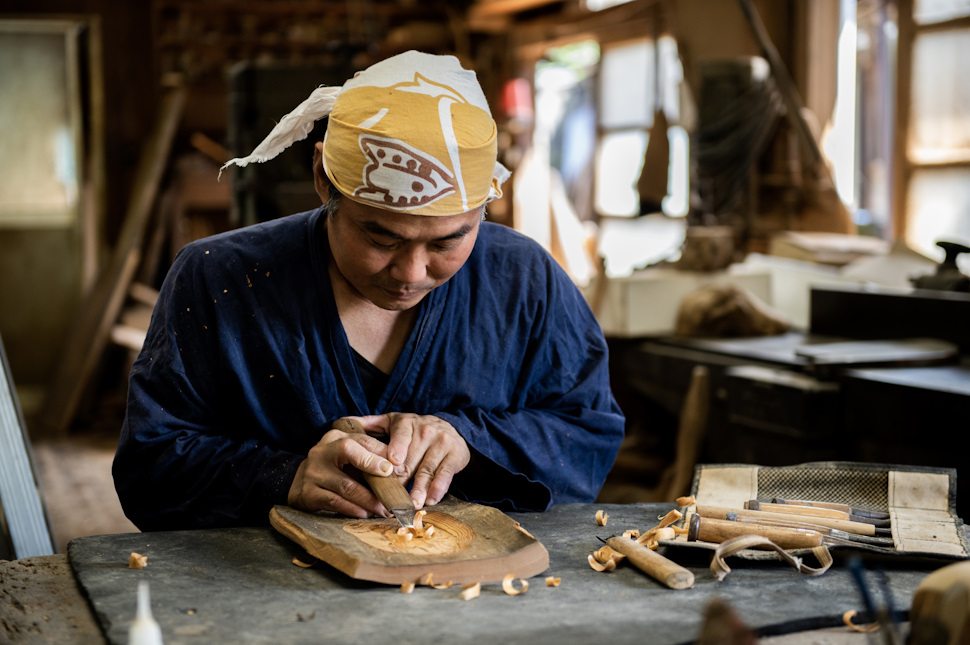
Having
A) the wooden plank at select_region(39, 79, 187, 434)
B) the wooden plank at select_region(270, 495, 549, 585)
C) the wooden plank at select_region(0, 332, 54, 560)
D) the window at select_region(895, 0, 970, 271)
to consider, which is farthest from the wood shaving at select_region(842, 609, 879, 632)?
the wooden plank at select_region(39, 79, 187, 434)

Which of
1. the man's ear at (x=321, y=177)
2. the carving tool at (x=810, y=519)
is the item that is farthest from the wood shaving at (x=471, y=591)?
the man's ear at (x=321, y=177)

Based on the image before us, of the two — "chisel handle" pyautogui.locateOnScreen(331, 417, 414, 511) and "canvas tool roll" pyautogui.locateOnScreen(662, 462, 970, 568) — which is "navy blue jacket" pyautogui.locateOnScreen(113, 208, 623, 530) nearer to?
"chisel handle" pyautogui.locateOnScreen(331, 417, 414, 511)

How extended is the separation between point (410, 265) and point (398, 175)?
0.55 ft

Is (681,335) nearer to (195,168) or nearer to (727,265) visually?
(727,265)

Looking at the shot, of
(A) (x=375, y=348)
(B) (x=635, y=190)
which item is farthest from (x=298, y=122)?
(B) (x=635, y=190)

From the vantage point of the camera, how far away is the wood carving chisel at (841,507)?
5.56ft

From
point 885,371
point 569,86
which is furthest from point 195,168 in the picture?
point 885,371

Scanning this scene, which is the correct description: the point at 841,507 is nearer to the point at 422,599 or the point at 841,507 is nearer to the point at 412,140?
the point at 422,599

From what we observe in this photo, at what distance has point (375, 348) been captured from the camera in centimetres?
196

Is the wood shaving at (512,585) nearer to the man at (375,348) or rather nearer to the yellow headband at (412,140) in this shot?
the man at (375,348)

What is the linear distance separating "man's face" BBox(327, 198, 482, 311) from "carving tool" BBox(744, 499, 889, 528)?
0.71 metres

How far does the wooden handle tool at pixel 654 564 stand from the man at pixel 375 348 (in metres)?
0.34

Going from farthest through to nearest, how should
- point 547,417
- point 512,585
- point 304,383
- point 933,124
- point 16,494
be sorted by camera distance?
point 933,124 → point 16,494 → point 547,417 → point 304,383 → point 512,585

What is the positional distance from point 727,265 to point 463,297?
8.87 ft
